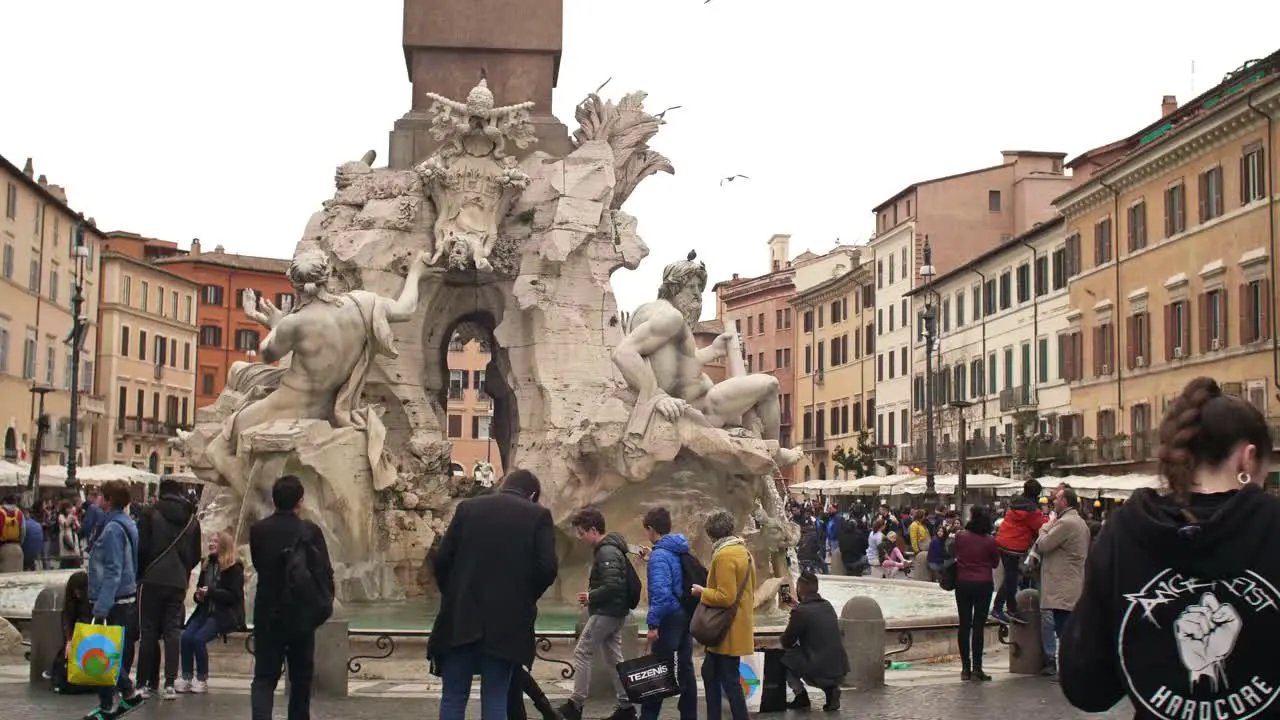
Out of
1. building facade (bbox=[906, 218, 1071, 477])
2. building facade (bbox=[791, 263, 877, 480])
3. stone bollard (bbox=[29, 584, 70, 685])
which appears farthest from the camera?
building facade (bbox=[791, 263, 877, 480])

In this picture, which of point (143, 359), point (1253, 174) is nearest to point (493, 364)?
point (1253, 174)

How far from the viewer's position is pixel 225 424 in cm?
1479

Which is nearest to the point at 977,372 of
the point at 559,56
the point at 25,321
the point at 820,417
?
the point at 820,417

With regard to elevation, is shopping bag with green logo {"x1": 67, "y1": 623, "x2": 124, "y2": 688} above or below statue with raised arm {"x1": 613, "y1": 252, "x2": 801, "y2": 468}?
Answer: below

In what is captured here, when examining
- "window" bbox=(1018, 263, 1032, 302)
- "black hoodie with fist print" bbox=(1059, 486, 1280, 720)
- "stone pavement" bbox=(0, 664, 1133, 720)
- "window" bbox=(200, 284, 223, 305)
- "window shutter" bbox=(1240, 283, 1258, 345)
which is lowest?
"stone pavement" bbox=(0, 664, 1133, 720)

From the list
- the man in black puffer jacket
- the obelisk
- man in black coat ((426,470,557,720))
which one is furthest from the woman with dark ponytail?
the obelisk

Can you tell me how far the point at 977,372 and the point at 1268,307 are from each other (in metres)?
22.5

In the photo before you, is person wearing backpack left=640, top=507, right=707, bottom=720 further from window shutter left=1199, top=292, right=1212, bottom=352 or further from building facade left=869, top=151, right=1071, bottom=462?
building facade left=869, top=151, right=1071, bottom=462

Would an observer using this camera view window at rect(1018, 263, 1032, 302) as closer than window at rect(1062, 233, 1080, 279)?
No

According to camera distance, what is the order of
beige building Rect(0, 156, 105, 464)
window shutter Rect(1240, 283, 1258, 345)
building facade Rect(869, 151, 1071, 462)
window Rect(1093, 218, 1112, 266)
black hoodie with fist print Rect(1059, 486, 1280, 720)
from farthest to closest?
1. building facade Rect(869, 151, 1071, 462)
2. beige building Rect(0, 156, 105, 464)
3. window Rect(1093, 218, 1112, 266)
4. window shutter Rect(1240, 283, 1258, 345)
5. black hoodie with fist print Rect(1059, 486, 1280, 720)

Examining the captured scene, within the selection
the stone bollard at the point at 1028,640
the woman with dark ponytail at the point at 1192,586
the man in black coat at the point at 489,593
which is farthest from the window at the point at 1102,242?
the woman with dark ponytail at the point at 1192,586

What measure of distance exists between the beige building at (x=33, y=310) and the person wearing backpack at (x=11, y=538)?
30.1 m

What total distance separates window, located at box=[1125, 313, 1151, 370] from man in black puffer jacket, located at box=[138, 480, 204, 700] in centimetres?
3752

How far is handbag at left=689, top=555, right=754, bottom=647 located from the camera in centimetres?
855
